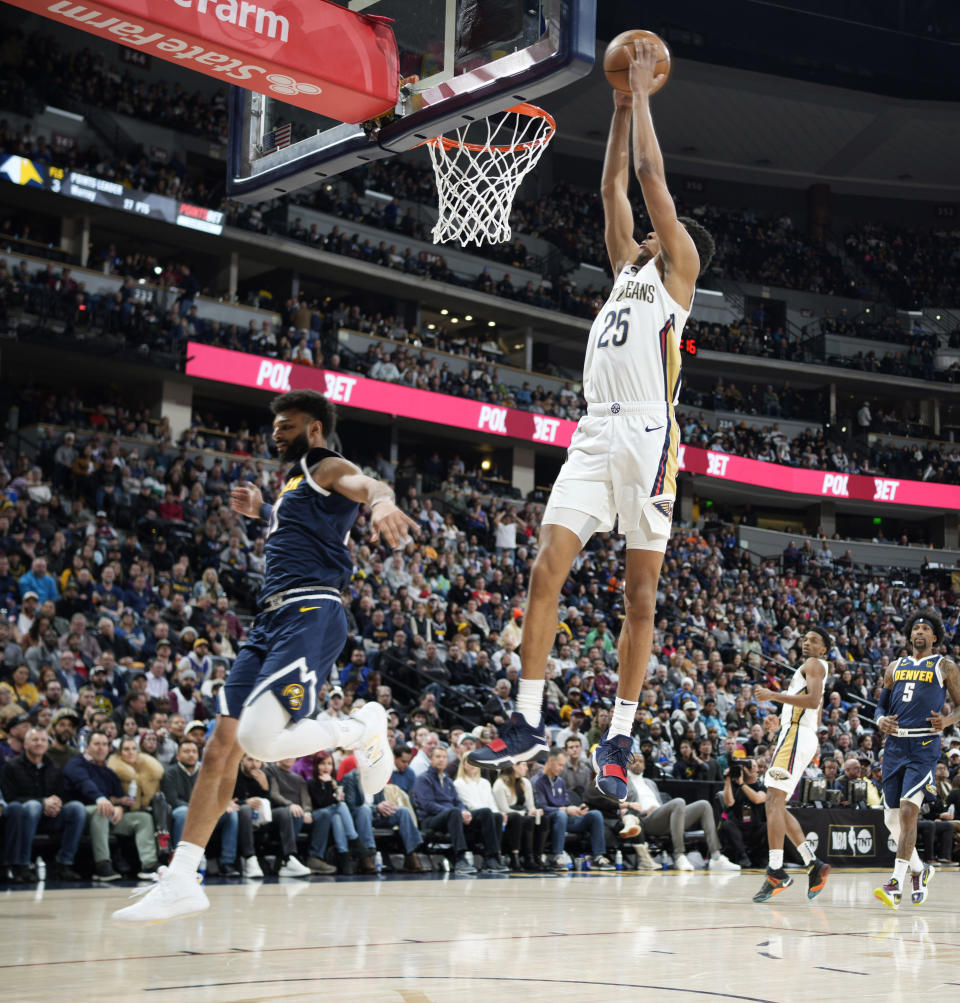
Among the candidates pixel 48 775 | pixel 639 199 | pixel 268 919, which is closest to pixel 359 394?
pixel 639 199

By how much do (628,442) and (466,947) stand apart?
3500 millimetres

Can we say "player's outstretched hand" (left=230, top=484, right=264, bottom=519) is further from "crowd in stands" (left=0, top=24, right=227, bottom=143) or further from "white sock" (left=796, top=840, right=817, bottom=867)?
"crowd in stands" (left=0, top=24, right=227, bottom=143)

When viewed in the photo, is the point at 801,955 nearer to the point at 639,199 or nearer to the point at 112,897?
the point at 112,897

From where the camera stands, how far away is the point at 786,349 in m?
36.1

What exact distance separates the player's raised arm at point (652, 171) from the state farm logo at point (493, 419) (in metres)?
22.4

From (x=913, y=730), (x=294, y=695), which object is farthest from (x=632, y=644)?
(x=913, y=730)

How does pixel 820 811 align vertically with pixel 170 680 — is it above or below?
below

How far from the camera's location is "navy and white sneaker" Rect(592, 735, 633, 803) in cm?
431

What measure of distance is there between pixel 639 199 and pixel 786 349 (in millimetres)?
6825

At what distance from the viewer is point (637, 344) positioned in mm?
4691

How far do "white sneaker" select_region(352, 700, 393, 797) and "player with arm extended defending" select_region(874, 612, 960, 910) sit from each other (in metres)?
5.86

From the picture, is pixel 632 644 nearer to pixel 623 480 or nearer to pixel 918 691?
pixel 623 480

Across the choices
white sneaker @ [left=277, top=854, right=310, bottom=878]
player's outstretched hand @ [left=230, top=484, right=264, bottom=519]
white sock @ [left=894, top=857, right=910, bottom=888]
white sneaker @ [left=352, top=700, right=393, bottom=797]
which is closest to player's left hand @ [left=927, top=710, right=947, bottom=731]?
white sock @ [left=894, top=857, right=910, bottom=888]

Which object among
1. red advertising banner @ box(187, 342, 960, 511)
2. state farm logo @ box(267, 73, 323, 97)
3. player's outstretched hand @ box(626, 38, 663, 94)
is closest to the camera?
player's outstretched hand @ box(626, 38, 663, 94)
